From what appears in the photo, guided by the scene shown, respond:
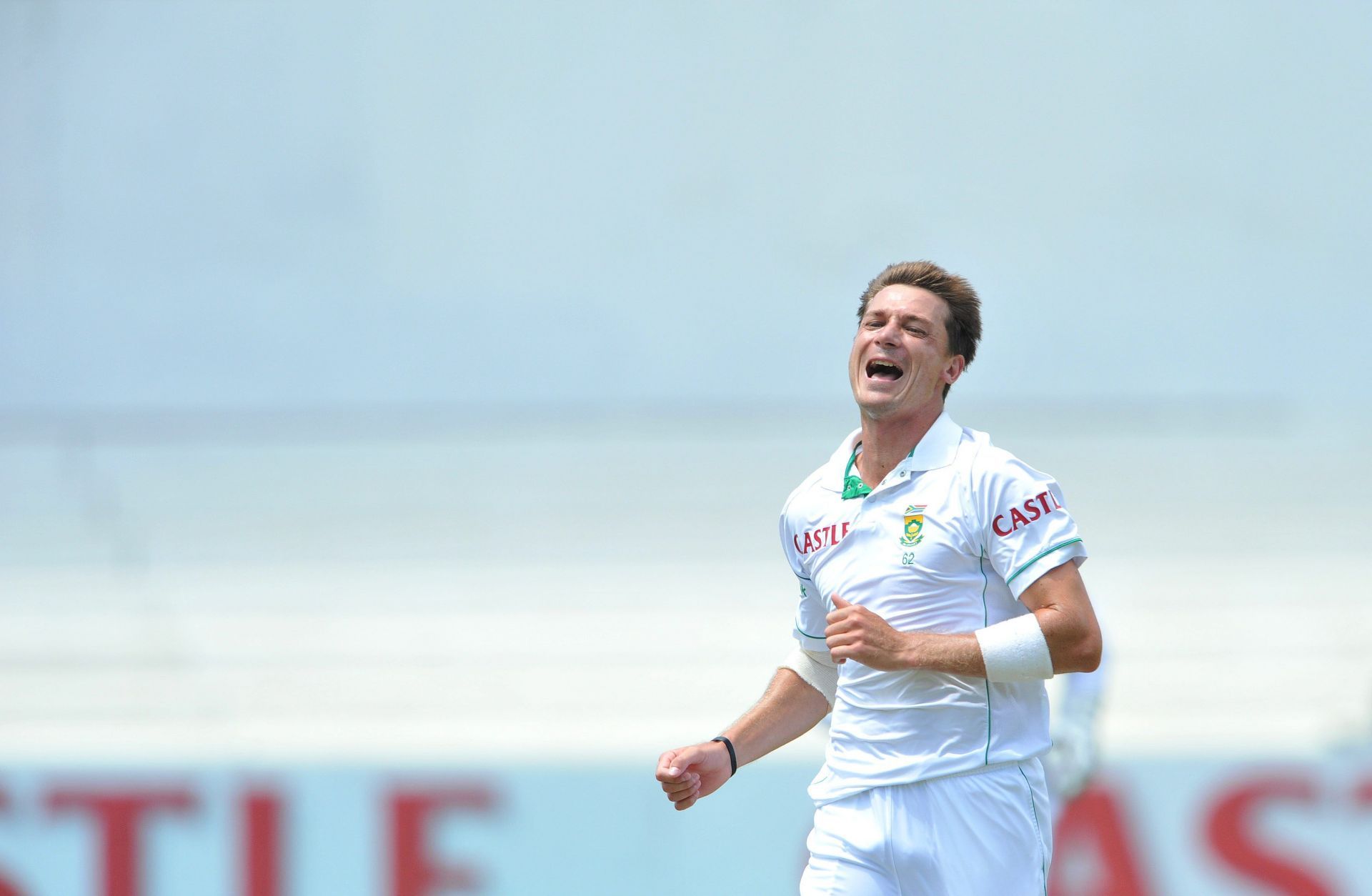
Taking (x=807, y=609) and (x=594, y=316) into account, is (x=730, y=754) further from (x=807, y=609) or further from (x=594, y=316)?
(x=594, y=316)

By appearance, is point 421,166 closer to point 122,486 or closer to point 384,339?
point 384,339

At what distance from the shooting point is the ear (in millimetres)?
2287

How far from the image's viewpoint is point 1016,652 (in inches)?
79.9

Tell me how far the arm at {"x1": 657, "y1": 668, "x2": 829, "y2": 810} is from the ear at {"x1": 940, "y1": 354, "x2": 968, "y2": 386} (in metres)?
0.58

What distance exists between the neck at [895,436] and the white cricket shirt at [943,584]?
23mm

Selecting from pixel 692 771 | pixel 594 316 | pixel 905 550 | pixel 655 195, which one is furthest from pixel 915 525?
pixel 655 195

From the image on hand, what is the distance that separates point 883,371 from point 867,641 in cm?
52

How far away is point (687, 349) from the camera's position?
6.77 m

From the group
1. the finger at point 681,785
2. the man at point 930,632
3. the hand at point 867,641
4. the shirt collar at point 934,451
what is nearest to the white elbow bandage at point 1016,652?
the man at point 930,632

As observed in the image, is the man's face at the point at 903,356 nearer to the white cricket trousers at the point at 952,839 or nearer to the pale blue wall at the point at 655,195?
the white cricket trousers at the point at 952,839

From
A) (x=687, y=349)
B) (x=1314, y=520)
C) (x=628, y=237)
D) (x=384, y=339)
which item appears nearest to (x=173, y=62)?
(x=384, y=339)

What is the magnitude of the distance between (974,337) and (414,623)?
416 centimetres

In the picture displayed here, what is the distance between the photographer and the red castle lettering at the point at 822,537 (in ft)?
7.45

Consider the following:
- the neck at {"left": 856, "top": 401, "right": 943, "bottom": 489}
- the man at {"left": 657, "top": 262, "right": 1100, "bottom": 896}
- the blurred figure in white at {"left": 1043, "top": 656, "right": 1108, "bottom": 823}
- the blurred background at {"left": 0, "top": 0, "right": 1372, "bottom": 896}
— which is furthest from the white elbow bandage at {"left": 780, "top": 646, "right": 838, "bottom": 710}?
the blurred background at {"left": 0, "top": 0, "right": 1372, "bottom": 896}
